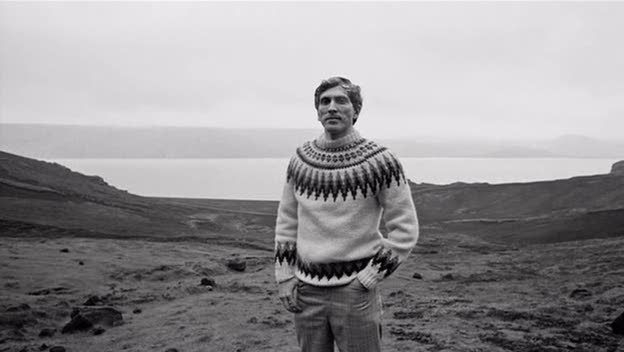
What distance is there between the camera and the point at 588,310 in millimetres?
9930

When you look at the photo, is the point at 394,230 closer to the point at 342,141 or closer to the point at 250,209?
the point at 342,141

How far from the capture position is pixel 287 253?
3.58 metres

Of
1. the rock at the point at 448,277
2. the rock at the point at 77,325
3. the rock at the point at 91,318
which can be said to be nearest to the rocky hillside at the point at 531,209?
the rock at the point at 448,277

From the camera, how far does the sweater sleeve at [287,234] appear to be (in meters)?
3.56

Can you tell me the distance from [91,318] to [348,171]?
321 inches

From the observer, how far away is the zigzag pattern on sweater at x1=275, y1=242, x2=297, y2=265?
140 inches

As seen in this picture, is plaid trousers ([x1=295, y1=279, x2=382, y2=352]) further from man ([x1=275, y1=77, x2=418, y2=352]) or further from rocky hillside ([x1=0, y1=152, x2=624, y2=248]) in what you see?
rocky hillside ([x1=0, y1=152, x2=624, y2=248])

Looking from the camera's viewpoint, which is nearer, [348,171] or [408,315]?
[348,171]

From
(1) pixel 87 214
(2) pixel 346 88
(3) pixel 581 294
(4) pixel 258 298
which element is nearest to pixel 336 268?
(2) pixel 346 88

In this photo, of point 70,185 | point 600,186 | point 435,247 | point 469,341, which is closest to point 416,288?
point 469,341

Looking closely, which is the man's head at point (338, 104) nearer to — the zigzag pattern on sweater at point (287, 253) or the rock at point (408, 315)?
the zigzag pattern on sweater at point (287, 253)

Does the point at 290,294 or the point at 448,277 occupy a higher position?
the point at 290,294

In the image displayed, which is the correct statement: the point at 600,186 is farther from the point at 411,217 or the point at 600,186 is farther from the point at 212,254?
the point at 411,217

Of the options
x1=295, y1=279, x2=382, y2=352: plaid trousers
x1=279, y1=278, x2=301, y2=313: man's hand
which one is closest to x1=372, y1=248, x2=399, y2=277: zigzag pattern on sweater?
x1=295, y1=279, x2=382, y2=352: plaid trousers
